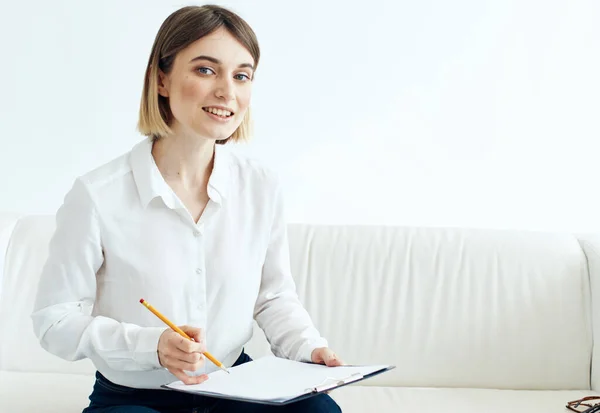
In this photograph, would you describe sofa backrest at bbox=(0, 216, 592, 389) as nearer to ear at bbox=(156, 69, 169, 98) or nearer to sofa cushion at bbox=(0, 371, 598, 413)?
sofa cushion at bbox=(0, 371, 598, 413)

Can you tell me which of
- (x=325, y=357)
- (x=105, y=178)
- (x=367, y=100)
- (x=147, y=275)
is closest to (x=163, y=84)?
(x=105, y=178)

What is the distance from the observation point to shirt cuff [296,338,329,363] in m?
1.39

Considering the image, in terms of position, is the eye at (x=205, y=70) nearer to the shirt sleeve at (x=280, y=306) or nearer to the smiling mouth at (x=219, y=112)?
the smiling mouth at (x=219, y=112)

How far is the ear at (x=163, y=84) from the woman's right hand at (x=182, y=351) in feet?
1.49

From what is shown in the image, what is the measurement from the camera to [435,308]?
2105 mm

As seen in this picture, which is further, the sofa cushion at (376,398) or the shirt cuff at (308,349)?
the sofa cushion at (376,398)

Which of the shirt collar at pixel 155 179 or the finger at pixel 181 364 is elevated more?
the shirt collar at pixel 155 179

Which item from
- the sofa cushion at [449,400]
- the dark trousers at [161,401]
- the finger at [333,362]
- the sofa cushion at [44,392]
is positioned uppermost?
the finger at [333,362]

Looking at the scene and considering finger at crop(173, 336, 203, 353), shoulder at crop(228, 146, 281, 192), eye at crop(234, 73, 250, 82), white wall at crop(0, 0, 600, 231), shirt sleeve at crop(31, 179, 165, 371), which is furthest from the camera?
white wall at crop(0, 0, 600, 231)

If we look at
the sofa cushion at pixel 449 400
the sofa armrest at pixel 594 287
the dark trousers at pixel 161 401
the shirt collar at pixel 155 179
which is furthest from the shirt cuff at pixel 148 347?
the sofa armrest at pixel 594 287

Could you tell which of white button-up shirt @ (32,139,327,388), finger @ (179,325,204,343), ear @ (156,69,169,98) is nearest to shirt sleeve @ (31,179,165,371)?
white button-up shirt @ (32,139,327,388)

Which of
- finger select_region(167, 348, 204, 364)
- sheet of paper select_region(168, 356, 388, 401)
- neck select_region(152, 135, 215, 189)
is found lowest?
sheet of paper select_region(168, 356, 388, 401)

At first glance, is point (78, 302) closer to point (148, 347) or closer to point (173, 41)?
point (148, 347)

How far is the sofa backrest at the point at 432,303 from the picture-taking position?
2.07 metres
